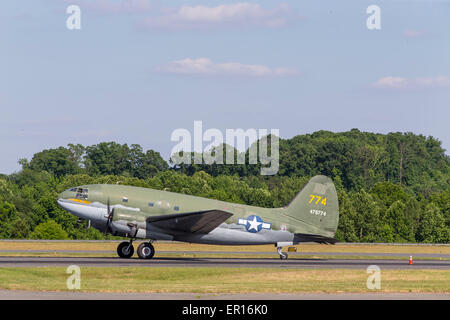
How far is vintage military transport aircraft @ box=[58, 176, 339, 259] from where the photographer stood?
147 feet

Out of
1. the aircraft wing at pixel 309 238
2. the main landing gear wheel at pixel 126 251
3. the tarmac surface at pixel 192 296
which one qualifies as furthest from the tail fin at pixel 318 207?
the tarmac surface at pixel 192 296

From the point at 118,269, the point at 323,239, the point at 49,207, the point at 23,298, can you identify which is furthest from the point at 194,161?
the point at 23,298

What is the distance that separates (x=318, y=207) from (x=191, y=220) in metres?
10.9

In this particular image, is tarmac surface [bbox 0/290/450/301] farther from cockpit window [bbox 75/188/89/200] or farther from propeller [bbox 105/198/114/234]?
cockpit window [bbox 75/188/89/200]

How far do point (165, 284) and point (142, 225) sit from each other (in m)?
13.2

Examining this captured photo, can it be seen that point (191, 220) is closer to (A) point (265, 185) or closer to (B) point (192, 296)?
(B) point (192, 296)

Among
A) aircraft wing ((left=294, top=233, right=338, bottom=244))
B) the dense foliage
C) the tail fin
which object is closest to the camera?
aircraft wing ((left=294, top=233, right=338, bottom=244))

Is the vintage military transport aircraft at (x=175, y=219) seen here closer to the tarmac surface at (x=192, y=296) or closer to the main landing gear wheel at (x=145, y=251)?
the main landing gear wheel at (x=145, y=251)

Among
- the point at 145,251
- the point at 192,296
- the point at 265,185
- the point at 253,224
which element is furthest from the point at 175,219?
the point at 265,185

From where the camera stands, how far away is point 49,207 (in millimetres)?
94062

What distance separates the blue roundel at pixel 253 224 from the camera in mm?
47938

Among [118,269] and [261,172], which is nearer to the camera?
[118,269]

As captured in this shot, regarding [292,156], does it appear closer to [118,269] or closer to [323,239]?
[323,239]

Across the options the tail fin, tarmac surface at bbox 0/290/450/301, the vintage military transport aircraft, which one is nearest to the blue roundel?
the vintage military transport aircraft
